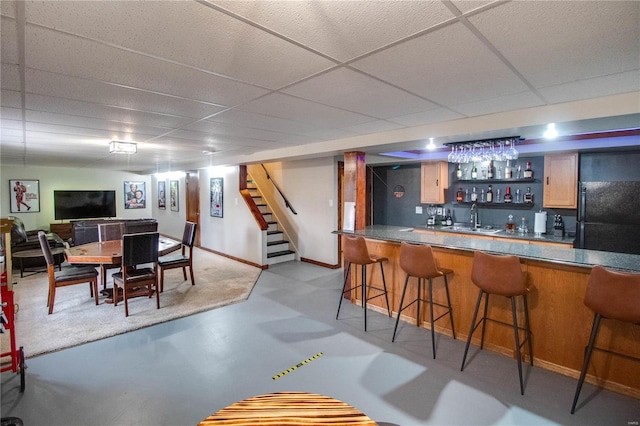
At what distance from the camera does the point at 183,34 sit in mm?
1432

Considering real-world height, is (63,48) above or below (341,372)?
above

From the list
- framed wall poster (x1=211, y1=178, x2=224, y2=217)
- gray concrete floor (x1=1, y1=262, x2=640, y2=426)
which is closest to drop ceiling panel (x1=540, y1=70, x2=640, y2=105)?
gray concrete floor (x1=1, y1=262, x2=640, y2=426)

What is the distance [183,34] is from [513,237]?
478cm

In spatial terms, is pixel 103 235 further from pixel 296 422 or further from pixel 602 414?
pixel 602 414

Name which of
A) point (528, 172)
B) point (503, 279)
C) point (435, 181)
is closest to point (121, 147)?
point (503, 279)

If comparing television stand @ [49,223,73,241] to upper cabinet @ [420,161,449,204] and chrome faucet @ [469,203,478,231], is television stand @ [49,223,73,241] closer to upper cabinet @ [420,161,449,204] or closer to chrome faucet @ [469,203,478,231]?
upper cabinet @ [420,161,449,204]

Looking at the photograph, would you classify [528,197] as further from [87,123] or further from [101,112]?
[87,123]

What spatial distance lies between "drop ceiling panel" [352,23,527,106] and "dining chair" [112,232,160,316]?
11.6 ft

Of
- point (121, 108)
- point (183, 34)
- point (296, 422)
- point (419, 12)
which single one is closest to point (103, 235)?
point (121, 108)

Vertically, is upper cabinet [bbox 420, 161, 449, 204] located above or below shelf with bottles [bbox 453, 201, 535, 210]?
above

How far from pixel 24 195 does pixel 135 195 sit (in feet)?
8.88

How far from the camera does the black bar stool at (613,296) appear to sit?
6.64ft

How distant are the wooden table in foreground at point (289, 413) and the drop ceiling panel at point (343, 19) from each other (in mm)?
1595

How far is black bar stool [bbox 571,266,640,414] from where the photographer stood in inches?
79.7
